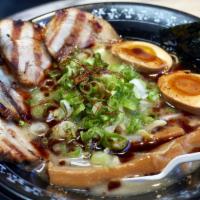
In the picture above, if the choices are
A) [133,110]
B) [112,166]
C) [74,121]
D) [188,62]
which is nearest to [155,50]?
[188,62]

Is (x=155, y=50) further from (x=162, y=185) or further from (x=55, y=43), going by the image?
(x=162, y=185)

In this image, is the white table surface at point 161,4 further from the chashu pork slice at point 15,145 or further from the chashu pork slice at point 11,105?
the chashu pork slice at point 15,145

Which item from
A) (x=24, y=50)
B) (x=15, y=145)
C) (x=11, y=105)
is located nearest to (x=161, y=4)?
(x=24, y=50)

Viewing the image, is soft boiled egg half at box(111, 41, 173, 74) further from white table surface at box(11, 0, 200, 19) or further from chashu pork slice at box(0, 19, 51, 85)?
white table surface at box(11, 0, 200, 19)

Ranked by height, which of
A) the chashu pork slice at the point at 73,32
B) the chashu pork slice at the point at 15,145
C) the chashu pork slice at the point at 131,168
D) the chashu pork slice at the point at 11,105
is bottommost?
the chashu pork slice at the point at 131,168

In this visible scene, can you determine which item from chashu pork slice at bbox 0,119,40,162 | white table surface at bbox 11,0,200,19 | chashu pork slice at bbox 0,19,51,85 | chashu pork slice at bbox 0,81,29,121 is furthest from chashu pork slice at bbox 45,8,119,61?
chashu pork slice at bbox 0,119,40,162

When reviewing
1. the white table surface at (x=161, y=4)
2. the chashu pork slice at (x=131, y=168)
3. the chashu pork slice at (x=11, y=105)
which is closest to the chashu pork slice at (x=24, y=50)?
the chashu pork slice at (x=11, y=105)
